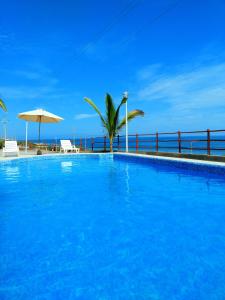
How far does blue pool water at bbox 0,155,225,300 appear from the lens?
1886mm

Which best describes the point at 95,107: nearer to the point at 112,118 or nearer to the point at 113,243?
the point at 112,118

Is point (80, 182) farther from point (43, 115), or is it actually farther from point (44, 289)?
point (43, 115)

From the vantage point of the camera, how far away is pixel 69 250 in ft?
8.28

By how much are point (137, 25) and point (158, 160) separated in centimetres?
800

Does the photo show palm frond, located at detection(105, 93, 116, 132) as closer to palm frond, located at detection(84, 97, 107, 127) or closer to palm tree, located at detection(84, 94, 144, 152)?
palm tree, located at detection(84, 94, 144, 152)

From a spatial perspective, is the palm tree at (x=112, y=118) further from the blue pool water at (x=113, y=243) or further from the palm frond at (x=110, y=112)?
the blue pool water at (x=113, y=243)

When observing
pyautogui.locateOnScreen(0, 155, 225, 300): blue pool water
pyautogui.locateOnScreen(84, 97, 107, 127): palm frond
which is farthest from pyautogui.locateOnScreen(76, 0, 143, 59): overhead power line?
pyautogui.locateOnScreen(0, 155, 225, 300): blue pool water

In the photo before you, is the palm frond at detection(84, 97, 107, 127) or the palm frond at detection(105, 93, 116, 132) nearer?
the palm frond at detection(105, 93, 116, 132)

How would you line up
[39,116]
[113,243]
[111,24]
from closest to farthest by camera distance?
[113,243]
[39,116]
[111,24]

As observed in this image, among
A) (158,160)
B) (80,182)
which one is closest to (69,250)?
(80,182)

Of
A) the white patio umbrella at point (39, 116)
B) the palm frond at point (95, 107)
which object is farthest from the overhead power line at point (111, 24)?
the white patio umbrella at point (39, 116)

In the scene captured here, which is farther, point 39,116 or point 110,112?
point 110,112

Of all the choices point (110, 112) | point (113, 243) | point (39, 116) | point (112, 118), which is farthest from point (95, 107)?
point (113, 243)

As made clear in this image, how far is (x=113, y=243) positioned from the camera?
2705 mm
